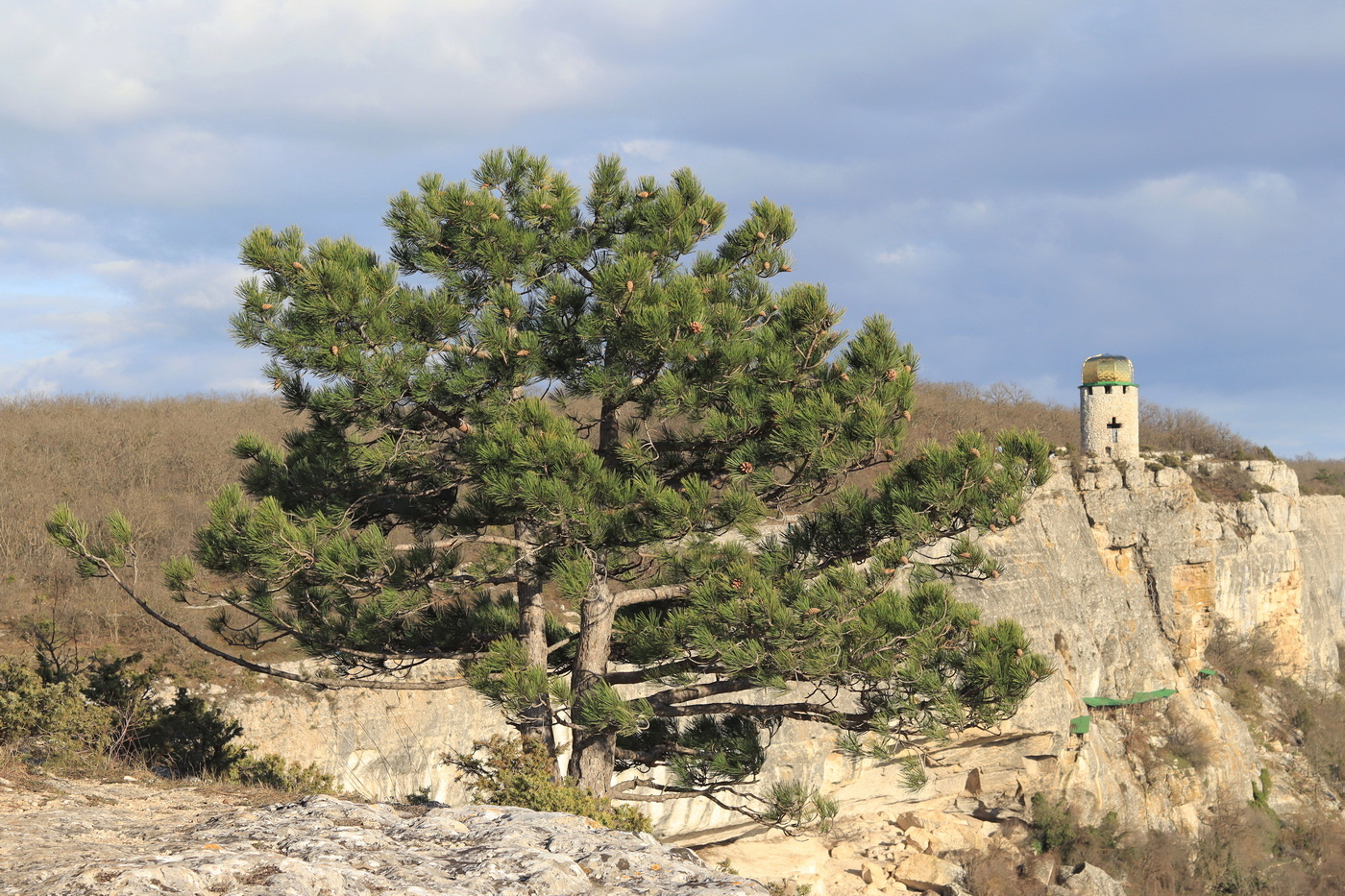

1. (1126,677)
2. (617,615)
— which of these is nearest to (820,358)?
(617,615)

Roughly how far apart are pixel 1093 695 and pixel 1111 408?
1243cm

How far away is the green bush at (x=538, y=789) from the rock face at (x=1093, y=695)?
688 cm

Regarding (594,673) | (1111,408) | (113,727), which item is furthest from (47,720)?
(1111,408)

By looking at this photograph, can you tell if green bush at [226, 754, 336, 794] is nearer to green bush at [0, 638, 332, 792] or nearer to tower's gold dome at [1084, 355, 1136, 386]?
green bush at [0, 638, 332, 792]

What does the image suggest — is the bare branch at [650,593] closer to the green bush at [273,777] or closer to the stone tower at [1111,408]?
the green bush at [273,777]

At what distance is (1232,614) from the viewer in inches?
1391

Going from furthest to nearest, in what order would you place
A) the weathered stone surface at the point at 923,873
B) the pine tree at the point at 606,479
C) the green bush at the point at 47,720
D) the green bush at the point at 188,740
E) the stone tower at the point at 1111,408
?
the stone tower at the point at 1111,408 → the weathered stone surface at the point at 923,873 → the green bush at the point at 188,740 → the green bush at the point at 47,720 → the pine tree at the point at 606,479

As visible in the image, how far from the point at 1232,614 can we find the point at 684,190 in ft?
112

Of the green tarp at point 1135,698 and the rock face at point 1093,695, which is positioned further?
the green tarp at point 1135,698

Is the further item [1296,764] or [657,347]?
[1296,764]

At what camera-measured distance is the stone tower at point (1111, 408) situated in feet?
118

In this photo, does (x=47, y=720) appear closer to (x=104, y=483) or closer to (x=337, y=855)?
(x=337, y=855)

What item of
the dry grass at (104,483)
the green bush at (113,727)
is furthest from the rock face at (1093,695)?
the dry grass at (104,483)

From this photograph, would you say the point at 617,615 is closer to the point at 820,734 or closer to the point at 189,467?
the point at 820,734
